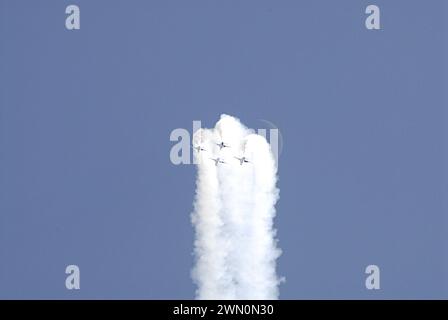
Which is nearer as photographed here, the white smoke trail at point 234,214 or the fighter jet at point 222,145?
the white smoke trail at point 234,214

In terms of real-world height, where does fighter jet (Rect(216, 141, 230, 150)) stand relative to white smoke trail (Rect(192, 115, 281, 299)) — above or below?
above

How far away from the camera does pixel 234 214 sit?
162 ft

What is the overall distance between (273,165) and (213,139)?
2594 millimetres

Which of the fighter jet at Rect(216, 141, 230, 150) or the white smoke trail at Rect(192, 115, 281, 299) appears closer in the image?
the white smoke trail at Rect(192, 115, 281, 299)

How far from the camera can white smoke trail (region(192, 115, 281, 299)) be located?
4844cm

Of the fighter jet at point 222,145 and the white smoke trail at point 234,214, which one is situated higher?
the fighter jet at point 222,145

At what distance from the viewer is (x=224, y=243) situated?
48.9 m

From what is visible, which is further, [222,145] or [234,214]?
[234,214]

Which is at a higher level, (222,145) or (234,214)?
(222,145)

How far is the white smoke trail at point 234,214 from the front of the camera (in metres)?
48.4
